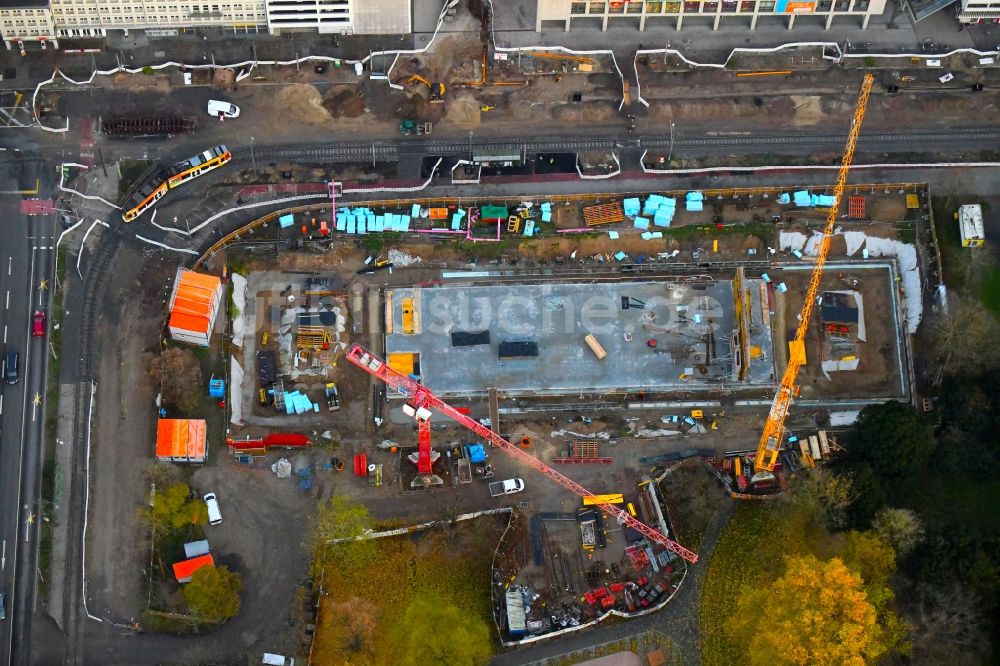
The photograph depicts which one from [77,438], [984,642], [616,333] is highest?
[616,333]

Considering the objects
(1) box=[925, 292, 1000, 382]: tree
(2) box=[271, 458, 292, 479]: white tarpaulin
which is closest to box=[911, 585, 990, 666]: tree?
(1) box=[925, 292, 1000, 382]: tree

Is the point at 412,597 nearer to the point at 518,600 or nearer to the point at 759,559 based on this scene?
the point at 518,600

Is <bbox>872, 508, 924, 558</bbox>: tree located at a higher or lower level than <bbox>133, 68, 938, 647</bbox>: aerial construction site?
lower

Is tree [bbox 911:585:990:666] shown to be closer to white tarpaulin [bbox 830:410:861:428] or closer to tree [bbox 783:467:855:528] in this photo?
tree [bbox 783:467:855:528]

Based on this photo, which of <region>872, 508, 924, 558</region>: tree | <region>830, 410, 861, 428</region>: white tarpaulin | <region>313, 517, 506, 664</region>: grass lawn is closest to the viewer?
<region>872, 508, 924, 558</region>: tree

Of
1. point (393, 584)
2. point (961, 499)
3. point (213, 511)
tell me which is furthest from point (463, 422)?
point (961, 499)

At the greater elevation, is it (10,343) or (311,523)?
(10,343)

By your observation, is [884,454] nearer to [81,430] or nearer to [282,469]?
[282,469]

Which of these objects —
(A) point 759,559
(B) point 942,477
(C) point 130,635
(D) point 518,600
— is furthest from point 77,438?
(B) point 942,477
